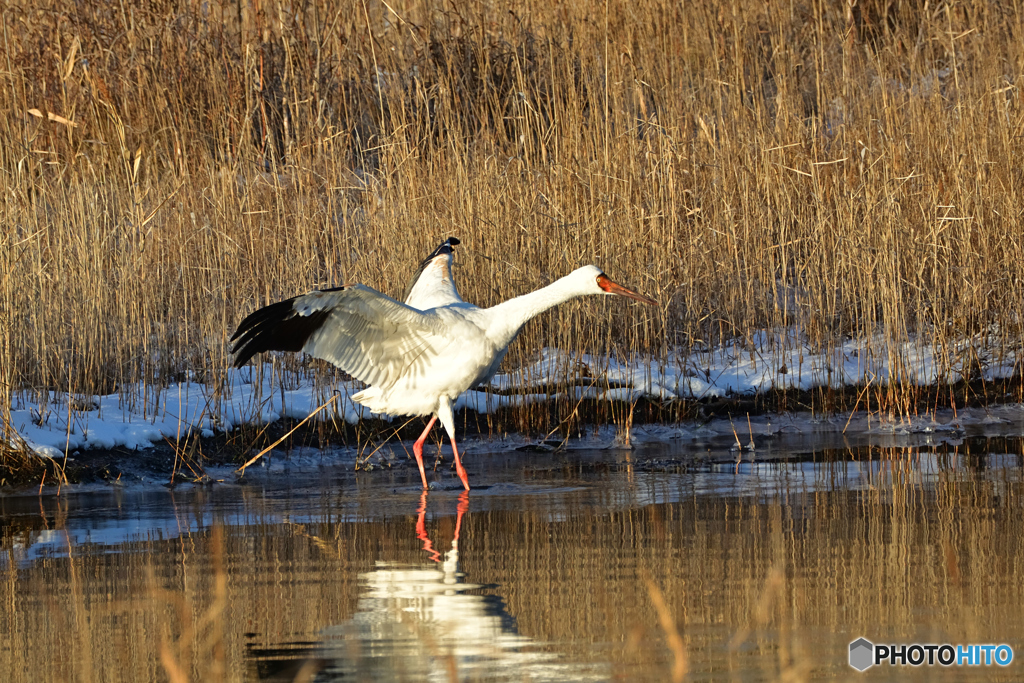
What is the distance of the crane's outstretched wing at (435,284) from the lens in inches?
285

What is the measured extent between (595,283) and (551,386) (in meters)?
1.71

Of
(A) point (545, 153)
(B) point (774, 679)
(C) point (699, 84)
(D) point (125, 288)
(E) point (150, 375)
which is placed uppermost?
(C) point (699, 84)

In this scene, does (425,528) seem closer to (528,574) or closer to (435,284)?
(528,574)

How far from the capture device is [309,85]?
466 inches

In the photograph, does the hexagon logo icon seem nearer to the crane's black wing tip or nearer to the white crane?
the white crane

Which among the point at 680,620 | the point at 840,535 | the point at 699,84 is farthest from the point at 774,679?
the point at 699,84

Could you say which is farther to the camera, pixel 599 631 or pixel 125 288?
pixel 125 288

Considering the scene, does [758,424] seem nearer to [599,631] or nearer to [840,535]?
[840,535]

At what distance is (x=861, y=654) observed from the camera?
355cm

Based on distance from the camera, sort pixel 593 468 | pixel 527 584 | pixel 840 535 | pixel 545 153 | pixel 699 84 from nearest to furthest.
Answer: pixel 527 584 → pixel 840 535 → pixel 593 468 → pixel 545 153 → pixel 699 84

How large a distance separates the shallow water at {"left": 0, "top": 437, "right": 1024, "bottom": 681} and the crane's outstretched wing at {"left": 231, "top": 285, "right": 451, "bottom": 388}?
0.70 m

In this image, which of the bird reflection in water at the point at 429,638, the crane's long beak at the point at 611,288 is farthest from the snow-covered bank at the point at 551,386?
the bird reflection in water at the point at 429,638

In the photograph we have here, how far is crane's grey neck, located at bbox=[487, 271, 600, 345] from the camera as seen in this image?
21.7ft

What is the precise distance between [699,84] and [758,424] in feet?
13.3
